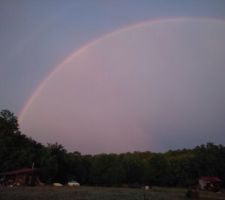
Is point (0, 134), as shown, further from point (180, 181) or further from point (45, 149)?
point (180, 181)

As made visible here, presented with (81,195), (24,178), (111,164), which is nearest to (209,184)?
(111,164)

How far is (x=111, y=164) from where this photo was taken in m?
76.3

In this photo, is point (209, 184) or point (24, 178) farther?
point (209, 184)

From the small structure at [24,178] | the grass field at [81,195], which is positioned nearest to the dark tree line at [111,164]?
the small structure at [24,178]

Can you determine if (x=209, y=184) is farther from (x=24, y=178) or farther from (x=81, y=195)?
(x=81, y=195)

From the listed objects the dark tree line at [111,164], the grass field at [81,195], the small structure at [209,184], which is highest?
the dark tree line at [111,164]

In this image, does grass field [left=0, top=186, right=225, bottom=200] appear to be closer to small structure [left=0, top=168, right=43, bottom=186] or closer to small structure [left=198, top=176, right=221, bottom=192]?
small structure [left=0, top=168, right=43, bottom=186]

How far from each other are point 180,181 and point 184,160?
546 centimetres

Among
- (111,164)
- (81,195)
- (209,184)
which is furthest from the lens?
(111,164)

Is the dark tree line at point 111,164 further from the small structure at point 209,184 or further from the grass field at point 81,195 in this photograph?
the grass field at point 81,195

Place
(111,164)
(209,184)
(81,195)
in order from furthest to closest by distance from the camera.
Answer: (111,164)
(209,184)
(81,195)

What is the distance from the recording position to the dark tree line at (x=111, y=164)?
6556cm

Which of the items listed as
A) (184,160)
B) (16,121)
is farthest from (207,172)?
(16,121)

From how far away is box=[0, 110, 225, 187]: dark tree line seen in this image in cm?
6556
